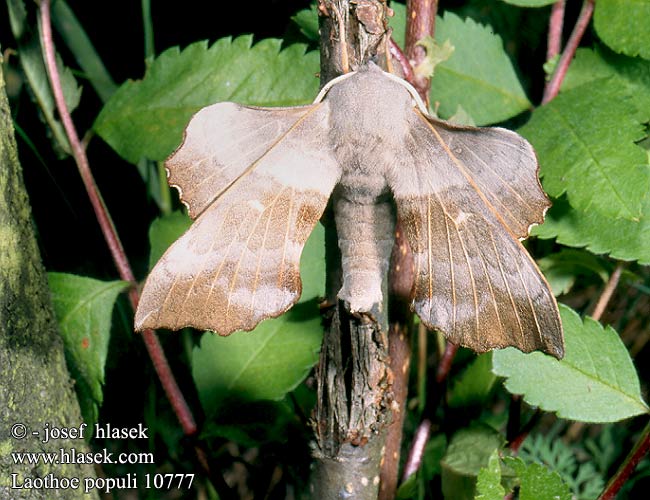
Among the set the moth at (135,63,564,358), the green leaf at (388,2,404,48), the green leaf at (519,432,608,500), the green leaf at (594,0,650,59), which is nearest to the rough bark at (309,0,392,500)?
the moth at (135,63,564,358)

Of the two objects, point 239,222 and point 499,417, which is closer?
point 239,222

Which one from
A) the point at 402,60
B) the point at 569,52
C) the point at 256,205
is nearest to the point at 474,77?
the point at 569,52

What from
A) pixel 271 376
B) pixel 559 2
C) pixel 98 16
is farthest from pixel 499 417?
pixel 98 16

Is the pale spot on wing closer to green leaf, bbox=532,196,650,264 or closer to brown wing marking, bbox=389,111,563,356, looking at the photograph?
brown wing marking, bbox=389,111,563,356

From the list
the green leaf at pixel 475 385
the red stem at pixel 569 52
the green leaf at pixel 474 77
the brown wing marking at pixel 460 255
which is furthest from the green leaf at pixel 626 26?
the green leaf at pixel 475 385

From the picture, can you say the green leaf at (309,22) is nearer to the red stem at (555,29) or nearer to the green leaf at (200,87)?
the green leaf at (200,87)

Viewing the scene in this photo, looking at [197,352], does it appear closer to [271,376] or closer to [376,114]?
[271,376]
